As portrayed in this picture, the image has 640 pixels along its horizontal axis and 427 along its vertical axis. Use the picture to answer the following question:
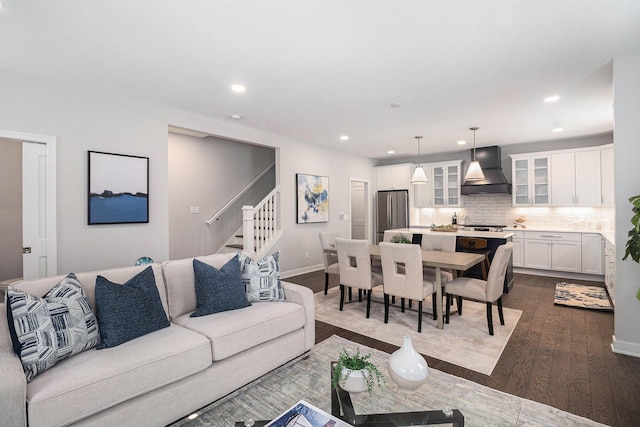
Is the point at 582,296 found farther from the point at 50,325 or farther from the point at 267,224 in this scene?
the point at 50,325

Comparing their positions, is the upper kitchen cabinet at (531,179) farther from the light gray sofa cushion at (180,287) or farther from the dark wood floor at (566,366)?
the light gray sofa cushion at (180,287)

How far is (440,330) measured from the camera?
3.40 meters

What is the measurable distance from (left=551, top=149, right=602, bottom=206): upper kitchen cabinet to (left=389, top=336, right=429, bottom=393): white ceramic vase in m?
6.09

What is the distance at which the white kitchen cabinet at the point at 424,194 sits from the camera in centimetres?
768

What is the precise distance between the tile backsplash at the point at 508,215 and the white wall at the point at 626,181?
11.9ft

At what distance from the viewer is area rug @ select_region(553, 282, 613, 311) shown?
419cm

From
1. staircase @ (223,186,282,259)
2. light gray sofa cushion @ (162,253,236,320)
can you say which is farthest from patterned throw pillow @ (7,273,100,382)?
staircase @ (223,186,282,259)

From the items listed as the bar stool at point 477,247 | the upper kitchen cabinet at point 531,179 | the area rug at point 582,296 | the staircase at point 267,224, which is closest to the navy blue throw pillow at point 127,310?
the staircase at point 267,224

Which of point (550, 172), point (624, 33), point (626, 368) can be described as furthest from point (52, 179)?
point (550, 172)

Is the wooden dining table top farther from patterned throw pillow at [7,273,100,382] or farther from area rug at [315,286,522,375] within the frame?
patterned throw pillow at [7,273,100,382]

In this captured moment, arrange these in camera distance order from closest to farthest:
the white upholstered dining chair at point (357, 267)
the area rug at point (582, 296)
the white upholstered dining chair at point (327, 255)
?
the white upholstered dining chair at point (357, 267) < the area rug at point (582, 296) < the white upholstered dining chair at point (327, 255)

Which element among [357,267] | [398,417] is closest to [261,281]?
[357,267]

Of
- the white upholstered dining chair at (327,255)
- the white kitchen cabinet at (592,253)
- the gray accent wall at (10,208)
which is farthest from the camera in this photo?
the white kitchen cabinet at (592,253)

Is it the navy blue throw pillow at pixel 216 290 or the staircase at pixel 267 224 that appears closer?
the navy blue throw pillow at pixel 216 290
